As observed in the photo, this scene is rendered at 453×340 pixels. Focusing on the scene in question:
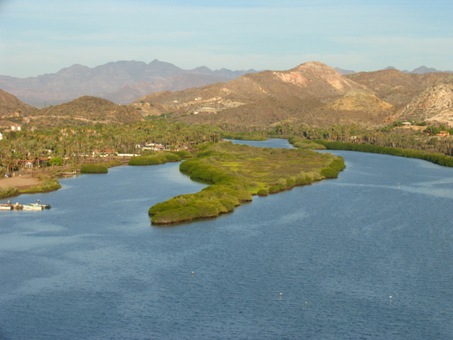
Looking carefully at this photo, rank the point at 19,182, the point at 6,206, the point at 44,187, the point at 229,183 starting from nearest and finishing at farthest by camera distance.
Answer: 1. the point at 6,206
2. the point at 229,183
3. the point at 44,187
4. the point at 19,182

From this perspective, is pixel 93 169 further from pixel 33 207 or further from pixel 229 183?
pixel 33 207

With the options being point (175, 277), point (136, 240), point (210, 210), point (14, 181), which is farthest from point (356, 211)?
point (14, 181)

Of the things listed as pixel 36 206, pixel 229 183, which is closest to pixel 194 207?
pixel 229 183

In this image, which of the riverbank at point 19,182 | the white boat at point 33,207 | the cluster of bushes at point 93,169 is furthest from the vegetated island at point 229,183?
the riverbank at point 19,182

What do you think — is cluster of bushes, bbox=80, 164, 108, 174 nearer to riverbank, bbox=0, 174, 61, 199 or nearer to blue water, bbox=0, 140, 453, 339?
riverbank, bbox=0, 174, 61, 199

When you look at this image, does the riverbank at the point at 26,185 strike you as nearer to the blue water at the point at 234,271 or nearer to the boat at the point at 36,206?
the blue water at the point at 234,271

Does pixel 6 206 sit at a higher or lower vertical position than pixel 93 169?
lower
